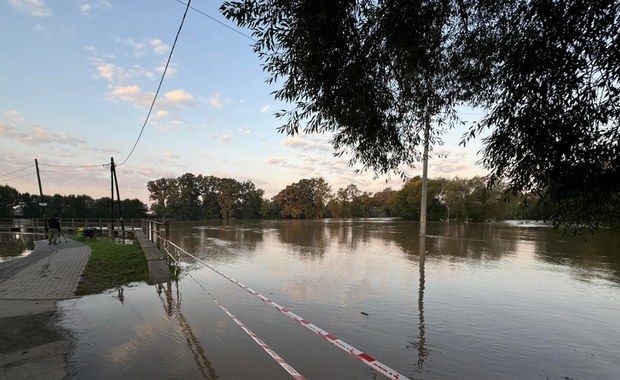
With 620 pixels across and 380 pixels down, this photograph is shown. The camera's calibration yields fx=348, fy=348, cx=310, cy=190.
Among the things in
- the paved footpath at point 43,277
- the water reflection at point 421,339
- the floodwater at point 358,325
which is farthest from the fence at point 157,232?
the water reflection at point 421,339

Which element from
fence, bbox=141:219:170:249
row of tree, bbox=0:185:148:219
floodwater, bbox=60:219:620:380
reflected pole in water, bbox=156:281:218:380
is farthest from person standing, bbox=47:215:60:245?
row of tree, bbox=0:185:148:219

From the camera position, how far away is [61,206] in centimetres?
7412

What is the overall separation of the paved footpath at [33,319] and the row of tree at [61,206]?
57920mm

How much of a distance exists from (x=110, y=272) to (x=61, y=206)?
80167mm

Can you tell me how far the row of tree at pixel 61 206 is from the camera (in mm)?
65125

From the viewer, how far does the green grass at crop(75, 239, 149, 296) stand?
782cm

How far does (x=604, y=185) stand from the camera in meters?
2.95

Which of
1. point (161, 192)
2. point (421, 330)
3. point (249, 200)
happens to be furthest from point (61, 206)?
point (421, 330)

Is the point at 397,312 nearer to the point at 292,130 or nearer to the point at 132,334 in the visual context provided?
the point at 292,130

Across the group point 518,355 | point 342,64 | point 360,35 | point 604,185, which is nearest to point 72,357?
point 342,64

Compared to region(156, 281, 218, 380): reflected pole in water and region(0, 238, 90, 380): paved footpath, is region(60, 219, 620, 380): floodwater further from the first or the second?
region(0, 238, 90, 380): paved footpath

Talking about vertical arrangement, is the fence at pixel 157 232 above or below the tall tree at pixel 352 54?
below

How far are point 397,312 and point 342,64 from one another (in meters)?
4.33

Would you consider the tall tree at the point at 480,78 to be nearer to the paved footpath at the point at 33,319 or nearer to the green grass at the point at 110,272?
the paved footpath at the point at 33,319
